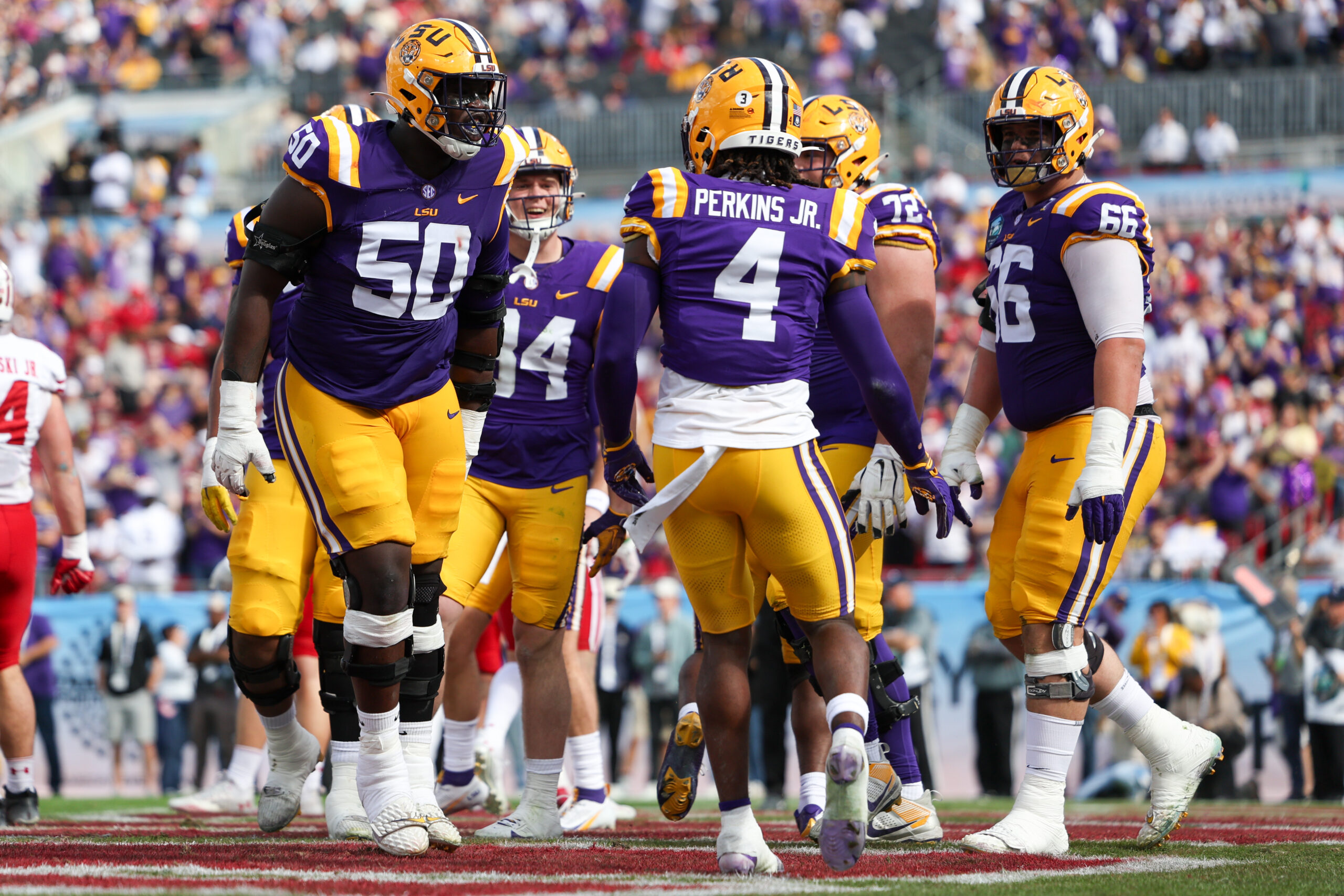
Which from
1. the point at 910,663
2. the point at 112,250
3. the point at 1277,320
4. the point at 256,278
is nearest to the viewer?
the point at 256,278

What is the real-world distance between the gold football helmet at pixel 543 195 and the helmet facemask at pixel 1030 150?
5.01 feet

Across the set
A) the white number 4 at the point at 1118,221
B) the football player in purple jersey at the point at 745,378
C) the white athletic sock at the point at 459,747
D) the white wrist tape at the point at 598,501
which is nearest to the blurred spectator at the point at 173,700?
the white athletic sock at the point at 459,747

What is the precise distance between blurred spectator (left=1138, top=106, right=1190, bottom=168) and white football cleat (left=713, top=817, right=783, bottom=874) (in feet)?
48.9

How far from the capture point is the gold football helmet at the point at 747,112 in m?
4.27

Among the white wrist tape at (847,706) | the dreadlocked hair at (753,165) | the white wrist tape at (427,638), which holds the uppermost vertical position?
the dreadlocked hair at (753,165)

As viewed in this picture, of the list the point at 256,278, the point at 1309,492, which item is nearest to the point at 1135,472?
the point at 256,278

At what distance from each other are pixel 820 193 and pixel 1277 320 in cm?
1134

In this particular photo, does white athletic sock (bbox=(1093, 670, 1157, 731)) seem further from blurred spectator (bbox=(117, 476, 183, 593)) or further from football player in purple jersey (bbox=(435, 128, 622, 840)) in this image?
blurred spectator (bbox=(117, 476, 183, 593))

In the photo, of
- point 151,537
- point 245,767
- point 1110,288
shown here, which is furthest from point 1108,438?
point 151,537

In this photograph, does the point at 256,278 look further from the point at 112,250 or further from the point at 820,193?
the point at 112,250

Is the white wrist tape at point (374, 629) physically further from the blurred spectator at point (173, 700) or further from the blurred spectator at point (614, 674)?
the blurred spectator at point (173, 700)

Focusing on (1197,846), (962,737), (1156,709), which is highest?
(1156,709)

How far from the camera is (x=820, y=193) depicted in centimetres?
432

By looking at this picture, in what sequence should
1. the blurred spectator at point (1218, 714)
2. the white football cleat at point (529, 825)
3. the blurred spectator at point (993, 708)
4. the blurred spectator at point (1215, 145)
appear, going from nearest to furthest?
1. the white football cleat at point (529, 825)
2. the blurred spectator at point (1218, 714)
3. the blurred spectator at point (993, 708)
4. the blurred spectator at point (1215, 145)
